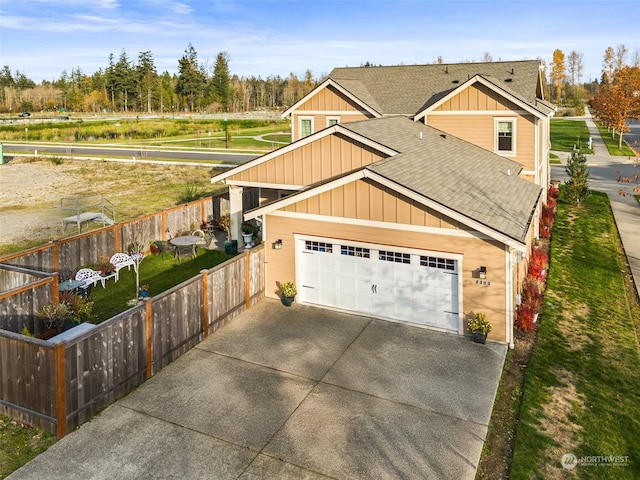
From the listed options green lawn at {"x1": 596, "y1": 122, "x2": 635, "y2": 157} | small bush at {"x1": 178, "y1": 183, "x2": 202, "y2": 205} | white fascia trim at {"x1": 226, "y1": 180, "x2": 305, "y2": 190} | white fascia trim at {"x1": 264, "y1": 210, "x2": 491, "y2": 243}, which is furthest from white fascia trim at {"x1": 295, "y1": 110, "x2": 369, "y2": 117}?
green lawn at {"x1": 596, "y1": 122, "x2": 635, "y2": 157}

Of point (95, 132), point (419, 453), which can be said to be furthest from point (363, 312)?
point (95, 132)

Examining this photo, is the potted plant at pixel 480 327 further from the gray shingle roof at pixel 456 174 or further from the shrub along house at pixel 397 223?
the gray shingle roof at pixel 456 174

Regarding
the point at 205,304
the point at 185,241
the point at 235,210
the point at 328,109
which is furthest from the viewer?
the point at 328,109

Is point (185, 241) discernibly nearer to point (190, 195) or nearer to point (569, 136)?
point (190, 195)

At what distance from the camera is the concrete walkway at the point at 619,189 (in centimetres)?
2100

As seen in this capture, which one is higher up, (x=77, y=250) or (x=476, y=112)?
(x=476, y=112)

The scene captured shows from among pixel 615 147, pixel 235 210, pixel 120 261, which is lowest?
pixel 120 261

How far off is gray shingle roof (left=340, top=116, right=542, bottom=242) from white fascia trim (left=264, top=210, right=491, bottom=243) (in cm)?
49

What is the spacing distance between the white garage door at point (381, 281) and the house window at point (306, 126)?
1530 centimetres

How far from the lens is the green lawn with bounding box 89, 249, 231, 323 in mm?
15352

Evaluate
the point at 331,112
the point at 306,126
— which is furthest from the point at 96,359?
the point at 306,126

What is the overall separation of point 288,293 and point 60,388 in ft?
23.8

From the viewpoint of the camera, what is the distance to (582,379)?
1120 centimetres

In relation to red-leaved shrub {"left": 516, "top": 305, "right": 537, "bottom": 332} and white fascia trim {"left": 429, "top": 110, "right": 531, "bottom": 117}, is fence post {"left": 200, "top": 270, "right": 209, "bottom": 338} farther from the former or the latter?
white fascia trim {"left": 429, "top": 110, "right": 531, "bottom": 117}
